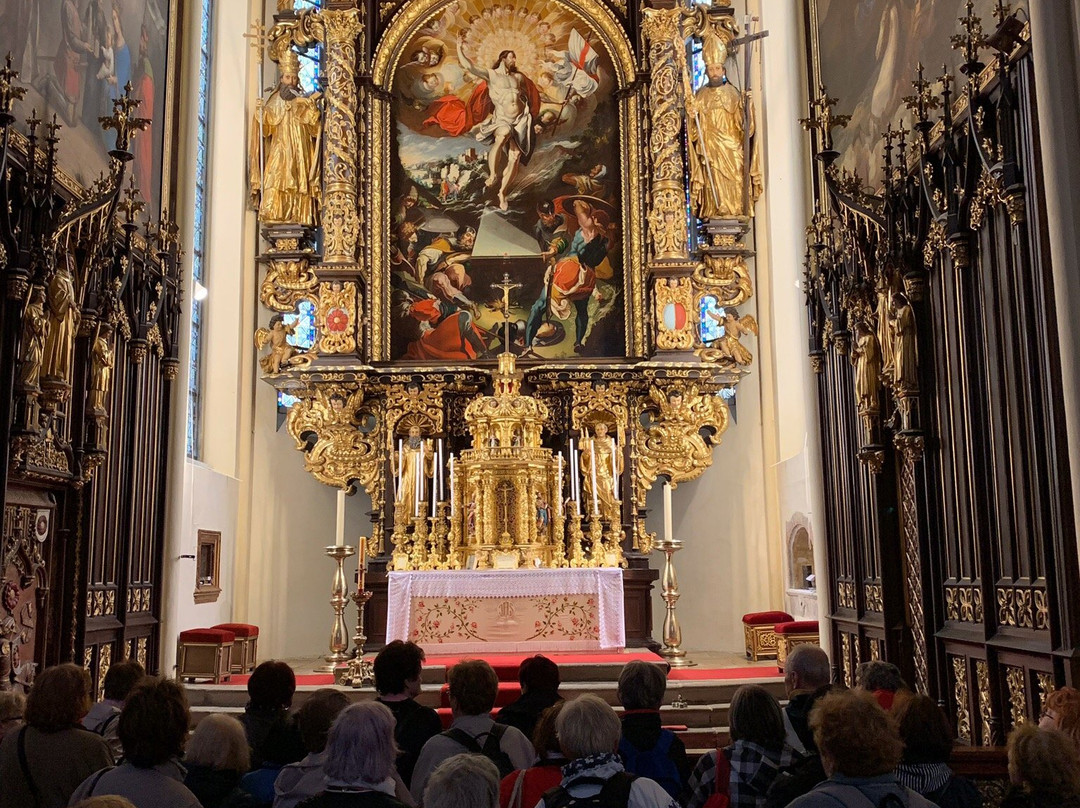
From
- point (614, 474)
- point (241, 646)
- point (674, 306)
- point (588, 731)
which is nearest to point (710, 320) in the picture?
point (674, 306)

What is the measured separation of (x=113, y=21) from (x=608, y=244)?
7.21 meters

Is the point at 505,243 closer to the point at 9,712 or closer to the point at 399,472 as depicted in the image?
the point at 399,472

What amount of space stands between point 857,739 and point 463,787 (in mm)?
1001

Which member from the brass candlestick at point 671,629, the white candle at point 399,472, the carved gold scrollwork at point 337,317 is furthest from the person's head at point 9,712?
the carved gold scrollwork at point 337,317

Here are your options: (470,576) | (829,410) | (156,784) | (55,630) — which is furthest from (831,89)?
(156,784)

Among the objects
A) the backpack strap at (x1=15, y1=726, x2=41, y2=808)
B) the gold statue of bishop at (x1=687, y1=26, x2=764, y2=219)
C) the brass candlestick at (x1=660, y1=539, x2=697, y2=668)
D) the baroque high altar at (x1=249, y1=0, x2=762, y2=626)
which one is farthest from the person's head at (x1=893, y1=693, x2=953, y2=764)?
the gold statue of bishop at (x1=687, y1=26, x2=764, y2=219)

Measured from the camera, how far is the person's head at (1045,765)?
3195 mm

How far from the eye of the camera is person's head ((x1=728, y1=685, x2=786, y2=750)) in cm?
386

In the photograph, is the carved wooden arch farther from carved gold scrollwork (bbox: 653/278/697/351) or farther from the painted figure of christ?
the painted figure of christ

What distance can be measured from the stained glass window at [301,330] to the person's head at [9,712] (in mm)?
11508

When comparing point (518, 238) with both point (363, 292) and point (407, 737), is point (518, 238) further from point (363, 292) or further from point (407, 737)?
point (407, 737)

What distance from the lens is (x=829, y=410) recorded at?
1126 centimetres

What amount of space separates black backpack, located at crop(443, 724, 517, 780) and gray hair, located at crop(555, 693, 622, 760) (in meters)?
0.89

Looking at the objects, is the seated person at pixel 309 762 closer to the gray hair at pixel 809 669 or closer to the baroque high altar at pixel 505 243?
→ the gray hair at pixel 809 669
